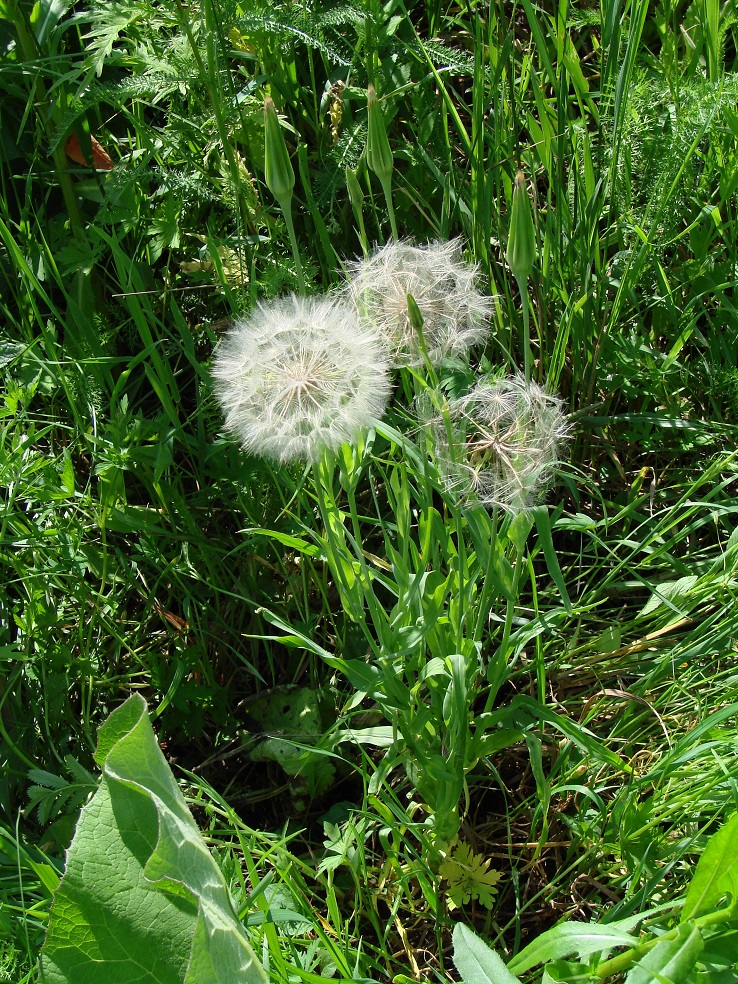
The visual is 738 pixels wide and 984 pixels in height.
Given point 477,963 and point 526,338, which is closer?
point 477,963

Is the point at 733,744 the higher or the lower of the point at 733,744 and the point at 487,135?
the lower

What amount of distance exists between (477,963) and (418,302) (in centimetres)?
119

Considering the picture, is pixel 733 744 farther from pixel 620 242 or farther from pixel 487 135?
pixel 487 135

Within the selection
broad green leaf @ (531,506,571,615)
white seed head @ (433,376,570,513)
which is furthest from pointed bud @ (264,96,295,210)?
broad green leaf @ (531,506,571,615)

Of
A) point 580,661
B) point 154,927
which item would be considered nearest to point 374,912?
point 154,927

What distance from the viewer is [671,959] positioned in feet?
4.06

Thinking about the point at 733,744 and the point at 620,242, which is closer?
the point at 733,744

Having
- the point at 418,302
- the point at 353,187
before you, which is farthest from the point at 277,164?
the point at 418,302

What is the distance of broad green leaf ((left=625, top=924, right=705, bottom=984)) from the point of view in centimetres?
121

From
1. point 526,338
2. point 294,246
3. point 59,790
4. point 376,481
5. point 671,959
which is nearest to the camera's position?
point 671,959

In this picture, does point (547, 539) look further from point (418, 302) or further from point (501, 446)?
point (418, 302)

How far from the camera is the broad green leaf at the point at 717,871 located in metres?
1.29

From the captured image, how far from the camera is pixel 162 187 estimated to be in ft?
8.21

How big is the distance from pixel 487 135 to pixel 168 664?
171 centimetres
